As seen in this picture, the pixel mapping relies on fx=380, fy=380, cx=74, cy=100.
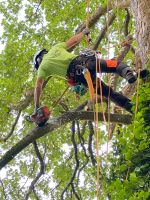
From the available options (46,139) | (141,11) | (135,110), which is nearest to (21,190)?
(46,139)

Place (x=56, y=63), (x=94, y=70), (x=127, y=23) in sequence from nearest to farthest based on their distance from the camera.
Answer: (x=94, y=70) < (x=56, y=63) < (x=127, y=23)

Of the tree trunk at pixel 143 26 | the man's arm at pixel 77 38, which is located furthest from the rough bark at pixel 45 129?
the tree trunk at pixel 143 26

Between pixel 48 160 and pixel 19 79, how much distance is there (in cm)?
302

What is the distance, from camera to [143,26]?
483 centimetres

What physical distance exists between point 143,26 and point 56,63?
1255mm

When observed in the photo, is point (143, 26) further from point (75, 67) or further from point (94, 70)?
point (75, 67)

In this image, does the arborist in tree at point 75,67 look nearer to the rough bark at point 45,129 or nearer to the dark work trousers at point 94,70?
the dark work trousers at point 94,70

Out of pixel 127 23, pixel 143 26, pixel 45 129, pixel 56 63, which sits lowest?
pixel 45 129

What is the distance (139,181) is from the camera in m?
2.67

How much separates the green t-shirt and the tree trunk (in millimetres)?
945

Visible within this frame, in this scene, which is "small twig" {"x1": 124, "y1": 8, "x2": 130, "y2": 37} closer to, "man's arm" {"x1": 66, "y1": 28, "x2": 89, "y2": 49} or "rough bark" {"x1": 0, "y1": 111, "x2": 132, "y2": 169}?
"man's arm" {"x1": 66, "y1": 28, "x2": 89, "y2": 49}

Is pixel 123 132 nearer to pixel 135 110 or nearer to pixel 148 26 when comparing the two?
pixel 135 110

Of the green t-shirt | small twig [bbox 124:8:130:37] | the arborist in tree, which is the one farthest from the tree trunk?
small twig [bbox 124:8:130:37]

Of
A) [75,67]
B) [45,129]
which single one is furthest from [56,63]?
[45,129]
